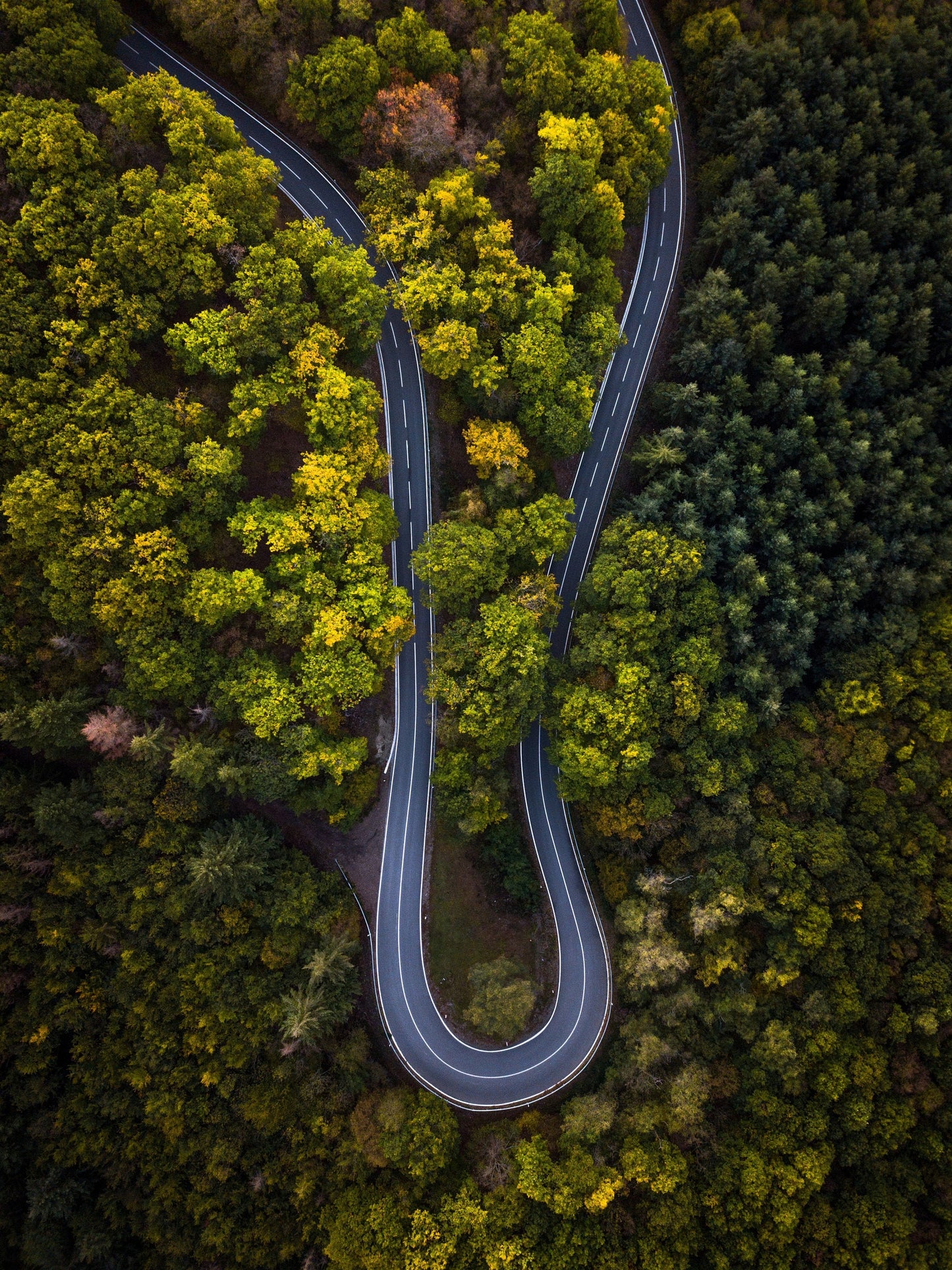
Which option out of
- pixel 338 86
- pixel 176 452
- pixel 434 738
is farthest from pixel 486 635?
pixel 338 86

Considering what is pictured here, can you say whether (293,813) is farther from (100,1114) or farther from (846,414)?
(846,414)

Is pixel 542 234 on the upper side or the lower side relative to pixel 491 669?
upper

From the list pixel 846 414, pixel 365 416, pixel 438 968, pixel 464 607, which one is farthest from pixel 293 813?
pixel 846 414

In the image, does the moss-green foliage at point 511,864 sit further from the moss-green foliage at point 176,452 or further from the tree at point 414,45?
the tree at point 414,45

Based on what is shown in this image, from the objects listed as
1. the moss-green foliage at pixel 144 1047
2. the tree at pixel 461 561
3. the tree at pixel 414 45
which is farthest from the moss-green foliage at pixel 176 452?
the tree at pixel 414 45

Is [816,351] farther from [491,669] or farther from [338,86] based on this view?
[338,86]
